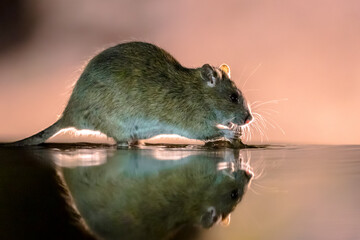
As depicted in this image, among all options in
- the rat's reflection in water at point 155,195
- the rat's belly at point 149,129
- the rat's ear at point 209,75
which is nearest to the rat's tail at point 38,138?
the rat's belly at point 149,129

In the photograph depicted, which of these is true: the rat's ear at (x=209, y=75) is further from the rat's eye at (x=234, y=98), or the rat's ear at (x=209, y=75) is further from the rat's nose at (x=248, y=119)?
the rat's nose at (x=248, y=119)

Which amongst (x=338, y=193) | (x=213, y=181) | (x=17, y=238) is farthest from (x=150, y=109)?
(x=17, y=238)

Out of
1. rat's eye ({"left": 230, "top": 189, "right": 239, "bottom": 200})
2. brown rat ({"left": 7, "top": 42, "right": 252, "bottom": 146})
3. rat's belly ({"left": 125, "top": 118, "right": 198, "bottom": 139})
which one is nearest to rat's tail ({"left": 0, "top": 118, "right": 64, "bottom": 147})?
brown rat ({"left": 7, "top": 42, "right": 252, "bottom": 146})

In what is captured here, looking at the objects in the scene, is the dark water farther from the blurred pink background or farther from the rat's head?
the blurred pink background

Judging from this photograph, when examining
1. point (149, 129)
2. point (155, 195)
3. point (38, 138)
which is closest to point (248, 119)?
point (149, 129)

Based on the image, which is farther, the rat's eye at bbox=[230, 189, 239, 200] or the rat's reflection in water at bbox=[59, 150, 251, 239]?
the rat's eye at bbox=[230, 189, 239, 200]

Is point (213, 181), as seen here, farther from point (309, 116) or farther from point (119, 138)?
point (309, 116)
